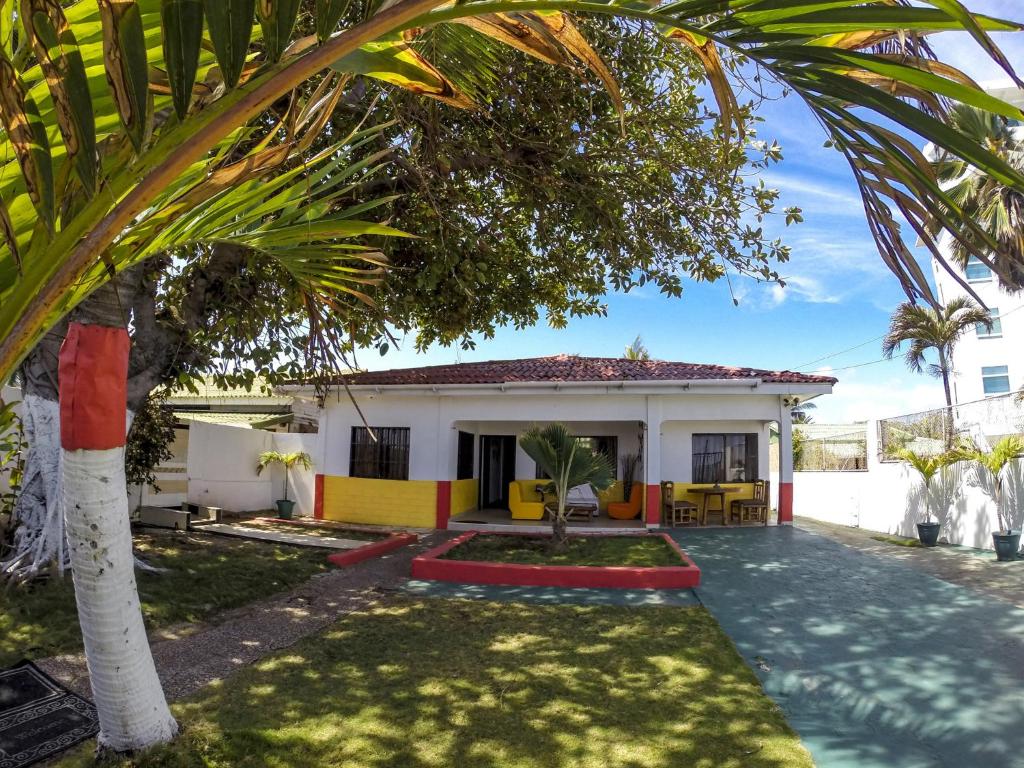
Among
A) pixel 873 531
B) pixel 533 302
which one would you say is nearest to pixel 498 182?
pixel 533 302

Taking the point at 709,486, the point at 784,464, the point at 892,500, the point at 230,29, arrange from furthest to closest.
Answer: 1. the point at 892,500
2. the point at 709,486
3. the point at 784,464
4. the point at 230,29

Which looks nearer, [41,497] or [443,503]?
[41,497]

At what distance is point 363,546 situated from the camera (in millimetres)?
10500

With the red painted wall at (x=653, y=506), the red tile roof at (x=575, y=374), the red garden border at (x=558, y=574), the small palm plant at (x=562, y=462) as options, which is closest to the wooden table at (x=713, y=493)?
the red painted wall at (x=653, y=506)

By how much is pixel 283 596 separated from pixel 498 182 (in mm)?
5938

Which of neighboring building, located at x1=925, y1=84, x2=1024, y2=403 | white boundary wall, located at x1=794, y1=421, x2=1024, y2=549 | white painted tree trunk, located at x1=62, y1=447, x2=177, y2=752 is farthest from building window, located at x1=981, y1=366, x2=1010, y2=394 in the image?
white painted tree trunk, located at x1=62, y1=447, x2=177, y2=752

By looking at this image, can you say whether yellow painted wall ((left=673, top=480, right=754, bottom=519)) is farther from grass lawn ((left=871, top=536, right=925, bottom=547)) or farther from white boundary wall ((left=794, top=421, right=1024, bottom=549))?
white boundary wall ((left=794, top=421, right=1024, bottom=549))

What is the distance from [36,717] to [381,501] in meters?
10.6

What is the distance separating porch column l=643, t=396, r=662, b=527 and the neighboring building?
13763 mm

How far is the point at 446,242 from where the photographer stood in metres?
7.52

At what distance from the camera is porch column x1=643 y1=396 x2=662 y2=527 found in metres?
13.5

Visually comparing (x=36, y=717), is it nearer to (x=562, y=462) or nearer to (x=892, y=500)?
(x=562, y=462)

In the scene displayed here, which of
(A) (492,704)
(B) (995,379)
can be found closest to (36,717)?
(A) (492,704)

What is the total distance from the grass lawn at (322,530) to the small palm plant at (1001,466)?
10973 millimetres
